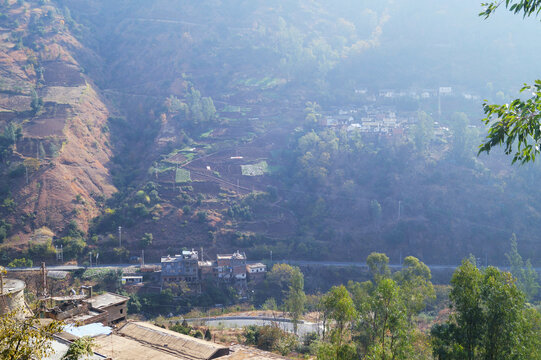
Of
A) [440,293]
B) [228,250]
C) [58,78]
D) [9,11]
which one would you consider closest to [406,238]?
[440,293]

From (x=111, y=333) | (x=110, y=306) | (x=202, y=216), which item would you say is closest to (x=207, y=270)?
(x=202, y=216)

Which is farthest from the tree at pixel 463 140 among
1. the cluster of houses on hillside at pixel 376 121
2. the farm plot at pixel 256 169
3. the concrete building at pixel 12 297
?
the concrete building at pixel 12 297

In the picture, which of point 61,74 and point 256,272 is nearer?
point 256,272

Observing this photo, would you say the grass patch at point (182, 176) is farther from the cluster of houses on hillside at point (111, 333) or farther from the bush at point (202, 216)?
the cluster of houses on hillside at point (111, 333)

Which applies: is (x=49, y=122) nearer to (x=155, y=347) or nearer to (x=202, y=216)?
(x=202, y=216)

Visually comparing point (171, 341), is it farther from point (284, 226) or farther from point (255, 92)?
point (255, 92)

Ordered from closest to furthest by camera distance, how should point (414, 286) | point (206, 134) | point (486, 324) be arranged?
point (486, 324), point (414, 286), point (206, 134)
